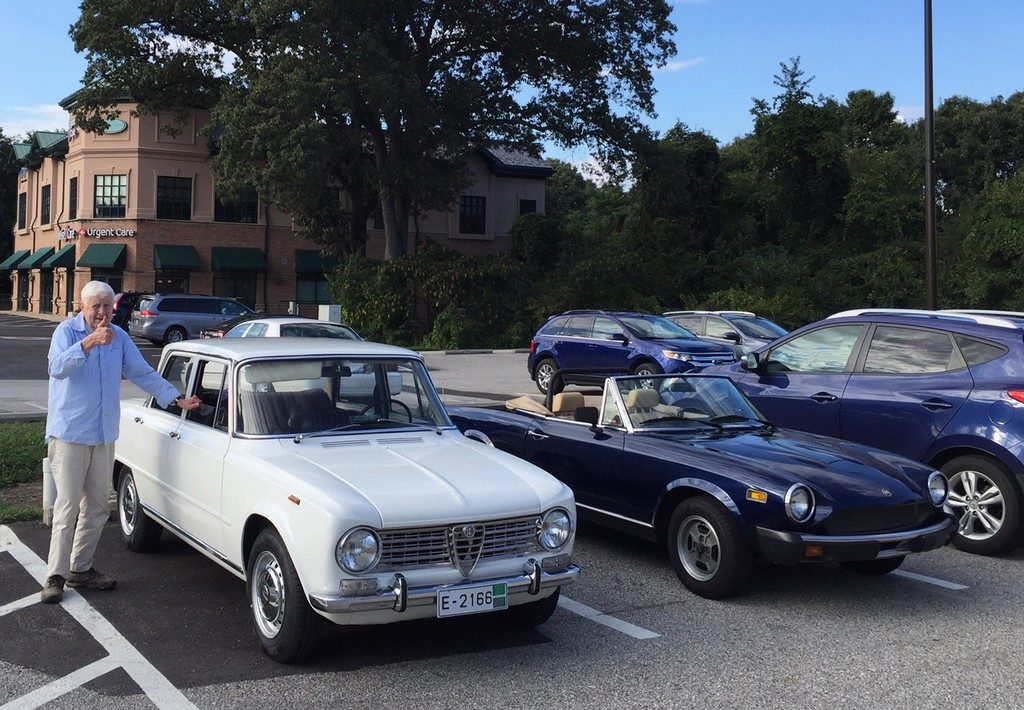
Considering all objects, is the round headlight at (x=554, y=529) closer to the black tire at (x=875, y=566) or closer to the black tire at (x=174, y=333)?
the black tire at (x=875, y=566)

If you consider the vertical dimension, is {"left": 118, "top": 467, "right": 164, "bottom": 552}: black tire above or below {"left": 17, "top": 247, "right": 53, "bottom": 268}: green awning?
below

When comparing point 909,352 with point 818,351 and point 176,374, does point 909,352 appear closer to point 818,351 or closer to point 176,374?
point 818,351

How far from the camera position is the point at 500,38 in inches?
1362

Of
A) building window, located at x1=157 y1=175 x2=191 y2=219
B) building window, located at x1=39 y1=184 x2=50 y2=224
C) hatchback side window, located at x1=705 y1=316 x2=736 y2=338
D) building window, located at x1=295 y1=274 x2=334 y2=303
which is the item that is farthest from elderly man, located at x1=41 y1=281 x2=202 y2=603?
building window, located at x1=39 y1=184 x2=50 y2=224

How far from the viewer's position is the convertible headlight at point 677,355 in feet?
58.9

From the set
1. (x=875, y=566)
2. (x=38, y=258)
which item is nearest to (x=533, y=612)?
(x=875, y=566)

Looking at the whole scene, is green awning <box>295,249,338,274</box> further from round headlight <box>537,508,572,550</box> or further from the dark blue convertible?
round headlight <box>537,508,572,550</box>

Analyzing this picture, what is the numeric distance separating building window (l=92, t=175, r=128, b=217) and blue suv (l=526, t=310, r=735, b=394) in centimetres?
3184

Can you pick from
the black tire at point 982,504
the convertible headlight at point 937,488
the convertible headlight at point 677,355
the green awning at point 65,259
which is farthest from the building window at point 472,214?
the convertible headlight at point 937,488

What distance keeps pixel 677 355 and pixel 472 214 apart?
119 feet

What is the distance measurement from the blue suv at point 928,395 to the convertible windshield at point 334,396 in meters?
4.07

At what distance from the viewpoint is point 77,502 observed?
243 inches

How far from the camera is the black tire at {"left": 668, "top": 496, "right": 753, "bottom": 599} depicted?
621 centimetres

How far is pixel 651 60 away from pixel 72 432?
1292 inches
